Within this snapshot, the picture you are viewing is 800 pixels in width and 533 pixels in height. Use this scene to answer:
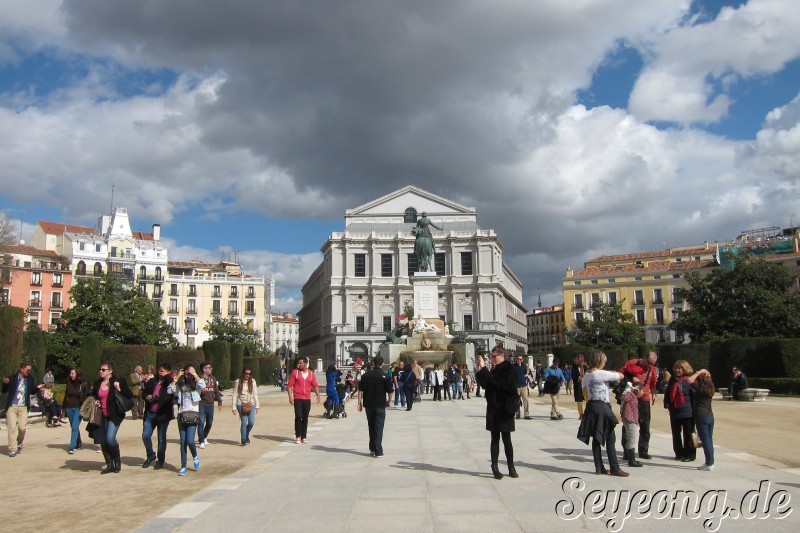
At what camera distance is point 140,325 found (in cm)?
5338

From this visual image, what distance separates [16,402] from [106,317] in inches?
1607

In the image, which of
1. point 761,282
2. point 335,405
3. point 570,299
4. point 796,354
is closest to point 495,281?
point 570,299

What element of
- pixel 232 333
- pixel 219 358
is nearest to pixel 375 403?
pixel 219 358

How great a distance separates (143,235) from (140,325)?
176 feet

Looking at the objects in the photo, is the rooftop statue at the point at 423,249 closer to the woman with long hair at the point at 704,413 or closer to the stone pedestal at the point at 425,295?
the stone pedestal at the point at 425,295

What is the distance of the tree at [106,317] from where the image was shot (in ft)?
168

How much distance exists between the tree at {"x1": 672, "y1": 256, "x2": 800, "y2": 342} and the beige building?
73.1 metres

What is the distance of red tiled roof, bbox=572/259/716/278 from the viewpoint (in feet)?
321

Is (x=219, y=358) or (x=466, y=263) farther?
(x=466, y=263)

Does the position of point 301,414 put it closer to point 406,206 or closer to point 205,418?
point 205,418

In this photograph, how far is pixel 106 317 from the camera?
5228 cm

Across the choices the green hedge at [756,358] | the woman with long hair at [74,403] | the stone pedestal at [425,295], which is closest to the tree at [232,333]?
the stone pedestal at [425,295]

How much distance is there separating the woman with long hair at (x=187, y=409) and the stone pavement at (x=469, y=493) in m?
0.96

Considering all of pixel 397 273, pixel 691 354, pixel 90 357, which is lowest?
pixel 691 354
